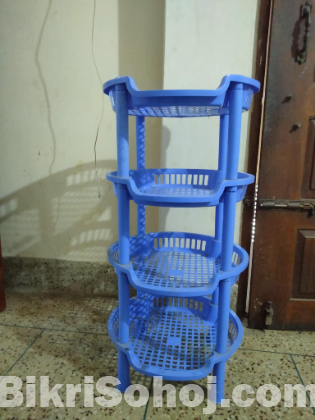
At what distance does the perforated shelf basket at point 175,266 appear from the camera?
0.81 meters

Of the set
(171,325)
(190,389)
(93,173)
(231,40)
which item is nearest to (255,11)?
(231,40)

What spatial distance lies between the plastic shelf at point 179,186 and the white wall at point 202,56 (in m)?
0.13

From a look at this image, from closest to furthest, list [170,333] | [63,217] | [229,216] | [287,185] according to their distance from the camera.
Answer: [229,216] < [170,333] < [287,185] < [63,217]

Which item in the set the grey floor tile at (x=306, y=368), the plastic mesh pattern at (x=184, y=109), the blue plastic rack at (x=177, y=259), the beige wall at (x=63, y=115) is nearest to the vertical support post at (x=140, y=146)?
the blue plastic rack at (x=177, y=259)

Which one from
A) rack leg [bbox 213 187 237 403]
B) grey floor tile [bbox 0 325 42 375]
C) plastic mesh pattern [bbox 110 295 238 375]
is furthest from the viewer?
grey floor tile [bbox 0 325 42 375]

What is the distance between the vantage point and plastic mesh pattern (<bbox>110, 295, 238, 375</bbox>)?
942mm

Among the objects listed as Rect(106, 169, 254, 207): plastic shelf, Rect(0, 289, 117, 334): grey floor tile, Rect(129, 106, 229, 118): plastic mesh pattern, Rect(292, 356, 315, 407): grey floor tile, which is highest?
Rect(129, 106, 229, 118): plastic mesh pattern

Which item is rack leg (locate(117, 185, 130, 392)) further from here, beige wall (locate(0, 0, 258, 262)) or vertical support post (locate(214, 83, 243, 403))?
beige wall (locate(0, 0, 258, 262))

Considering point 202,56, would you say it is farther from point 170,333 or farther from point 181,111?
point 170,333

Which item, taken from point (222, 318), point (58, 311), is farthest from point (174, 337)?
point (58, 311)

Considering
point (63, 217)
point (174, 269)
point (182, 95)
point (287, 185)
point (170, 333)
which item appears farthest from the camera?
point (63, 217)

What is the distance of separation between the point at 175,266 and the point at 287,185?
588 millimetres

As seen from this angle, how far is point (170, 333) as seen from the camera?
1.08 metres

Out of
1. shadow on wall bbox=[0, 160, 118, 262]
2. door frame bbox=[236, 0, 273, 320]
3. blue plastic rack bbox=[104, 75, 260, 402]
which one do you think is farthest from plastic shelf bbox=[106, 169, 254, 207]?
shadow on wall bbox=[0, 160, 118, 262]
